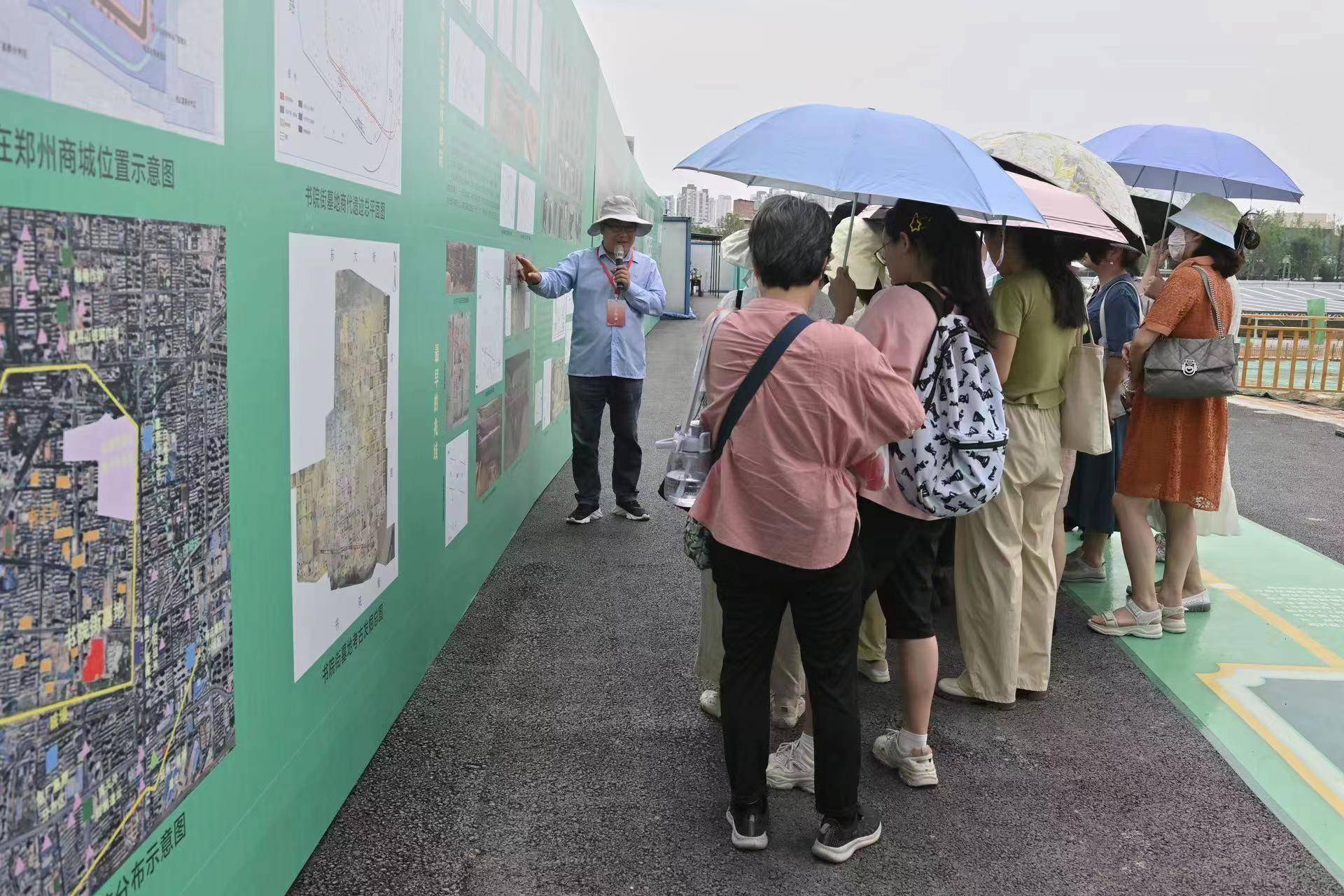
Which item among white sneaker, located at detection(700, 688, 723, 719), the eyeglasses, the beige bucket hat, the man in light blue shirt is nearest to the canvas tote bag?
the eyeglasses

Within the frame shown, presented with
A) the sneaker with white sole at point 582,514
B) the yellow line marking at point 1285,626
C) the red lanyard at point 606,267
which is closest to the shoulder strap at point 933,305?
the yellow line marking at point 1285,626

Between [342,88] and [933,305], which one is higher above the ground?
[342,88]

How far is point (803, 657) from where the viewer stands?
9.30 ft

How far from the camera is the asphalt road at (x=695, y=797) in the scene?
2854 millimetres

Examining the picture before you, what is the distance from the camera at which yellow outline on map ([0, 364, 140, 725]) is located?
4.92ft

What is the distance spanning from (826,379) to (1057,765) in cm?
188

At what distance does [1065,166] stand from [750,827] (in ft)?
8.08

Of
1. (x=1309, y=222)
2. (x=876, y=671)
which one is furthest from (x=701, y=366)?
(x=1309, y=222)

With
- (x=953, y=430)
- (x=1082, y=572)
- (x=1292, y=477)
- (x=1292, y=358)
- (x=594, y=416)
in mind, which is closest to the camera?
(x=953, y=430)

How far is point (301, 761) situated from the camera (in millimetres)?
2715

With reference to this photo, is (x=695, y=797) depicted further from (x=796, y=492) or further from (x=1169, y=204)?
(x=1169, y=204)

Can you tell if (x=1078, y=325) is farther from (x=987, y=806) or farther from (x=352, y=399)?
(x=352, y=399)

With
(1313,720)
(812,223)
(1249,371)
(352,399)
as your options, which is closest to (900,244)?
(812,223)

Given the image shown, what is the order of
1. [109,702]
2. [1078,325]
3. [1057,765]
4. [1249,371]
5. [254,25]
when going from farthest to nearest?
1. [1249,371]
2. [1078,325]
3. [1057,765]
4. [254,25]
5. [109,702]
